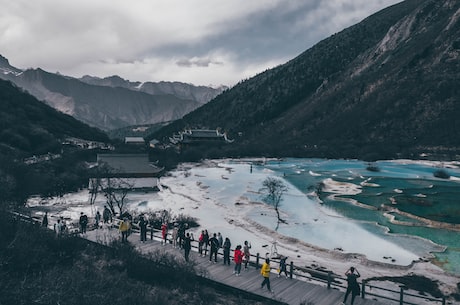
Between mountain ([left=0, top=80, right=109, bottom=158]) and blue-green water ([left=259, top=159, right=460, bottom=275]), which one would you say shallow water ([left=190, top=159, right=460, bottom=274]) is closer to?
blue-green water ([left=259, top=159, right=460, bottom=275])

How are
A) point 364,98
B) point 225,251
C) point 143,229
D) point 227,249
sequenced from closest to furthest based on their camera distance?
point 227,249 → point 225,251 → point 143,229 → point 364,98

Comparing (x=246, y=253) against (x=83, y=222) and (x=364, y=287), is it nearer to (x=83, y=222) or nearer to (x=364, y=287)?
(x=364, y=287)

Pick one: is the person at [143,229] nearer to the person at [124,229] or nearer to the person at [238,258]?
the person at [124,229]

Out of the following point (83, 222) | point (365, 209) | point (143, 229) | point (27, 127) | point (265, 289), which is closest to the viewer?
point (265, 289)

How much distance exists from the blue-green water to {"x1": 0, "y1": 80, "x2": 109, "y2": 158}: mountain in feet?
132

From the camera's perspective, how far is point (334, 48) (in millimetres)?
178750

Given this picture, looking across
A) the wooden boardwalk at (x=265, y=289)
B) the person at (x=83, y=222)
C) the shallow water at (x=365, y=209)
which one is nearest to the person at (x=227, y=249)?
the wooden boardwalk at (x=265, y=289)

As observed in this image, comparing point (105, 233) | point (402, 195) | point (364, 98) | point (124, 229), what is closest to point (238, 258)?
point (124, 229)

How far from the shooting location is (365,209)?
36531 millimetres

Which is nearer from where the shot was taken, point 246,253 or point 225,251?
point 246,253

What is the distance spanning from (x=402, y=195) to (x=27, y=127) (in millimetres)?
73830

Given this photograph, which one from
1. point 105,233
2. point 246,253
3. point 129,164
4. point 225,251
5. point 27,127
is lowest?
point 105,233

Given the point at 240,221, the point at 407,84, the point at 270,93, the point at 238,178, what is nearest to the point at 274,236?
the point at 240,221

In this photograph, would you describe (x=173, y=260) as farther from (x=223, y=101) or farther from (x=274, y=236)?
(x=223, y=101)
